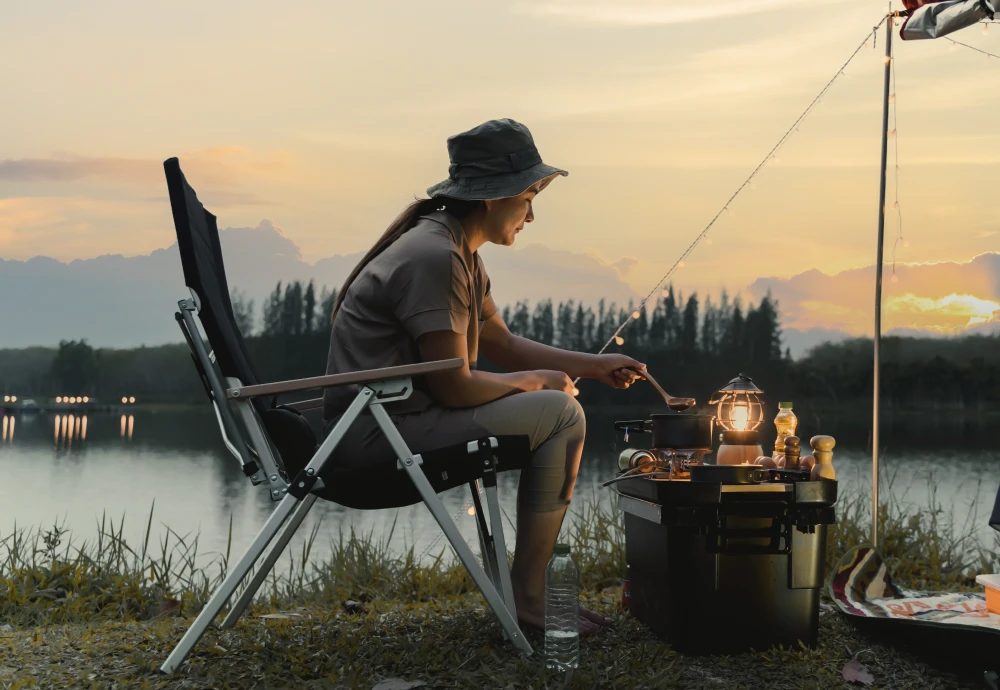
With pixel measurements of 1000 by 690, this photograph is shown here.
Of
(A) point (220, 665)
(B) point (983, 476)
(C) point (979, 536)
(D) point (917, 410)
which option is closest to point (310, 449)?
(A) point (220, 665)

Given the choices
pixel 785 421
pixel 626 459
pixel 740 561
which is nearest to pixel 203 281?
pixel 626 459

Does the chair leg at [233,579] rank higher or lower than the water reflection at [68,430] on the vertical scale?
higher

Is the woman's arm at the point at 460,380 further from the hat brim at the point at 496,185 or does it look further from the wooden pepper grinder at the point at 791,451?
the wooden pepper grinder at the point at 791,451

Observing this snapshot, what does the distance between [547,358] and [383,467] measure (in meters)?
0.83

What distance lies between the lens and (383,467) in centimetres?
232

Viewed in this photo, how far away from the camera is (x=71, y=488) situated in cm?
923

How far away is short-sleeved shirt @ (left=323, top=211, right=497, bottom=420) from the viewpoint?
232cm

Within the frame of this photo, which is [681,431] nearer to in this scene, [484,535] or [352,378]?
[484,535]

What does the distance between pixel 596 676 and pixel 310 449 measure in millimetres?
925

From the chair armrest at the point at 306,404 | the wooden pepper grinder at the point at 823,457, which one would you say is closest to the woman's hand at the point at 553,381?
the chair armrest at the point at 306,404

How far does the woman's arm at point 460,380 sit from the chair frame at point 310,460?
8 centimetres

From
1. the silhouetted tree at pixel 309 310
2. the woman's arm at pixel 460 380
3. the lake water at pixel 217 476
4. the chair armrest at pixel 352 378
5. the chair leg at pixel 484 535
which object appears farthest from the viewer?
the silhouetted tree at pixel 309 310

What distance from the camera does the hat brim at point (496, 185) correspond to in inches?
98.6

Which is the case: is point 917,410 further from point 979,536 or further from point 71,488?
point 71,488
